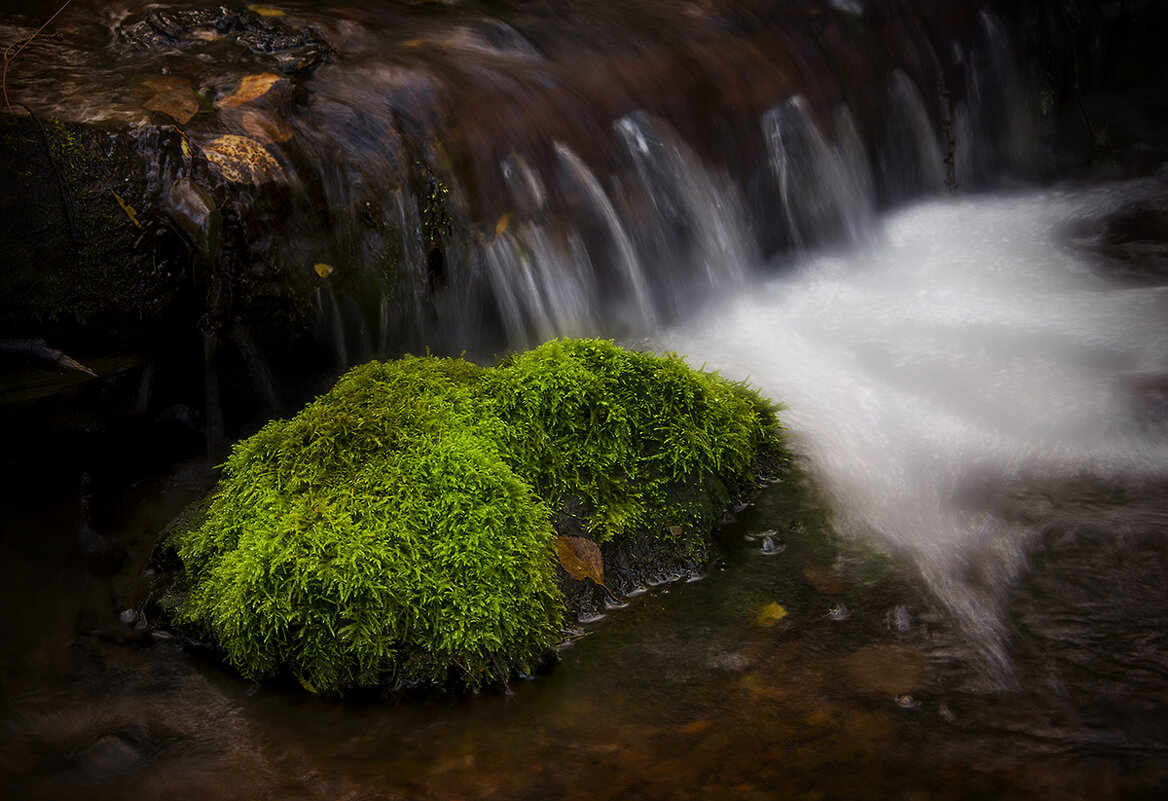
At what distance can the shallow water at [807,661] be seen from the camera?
249 centimetres

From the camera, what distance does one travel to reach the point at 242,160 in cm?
403

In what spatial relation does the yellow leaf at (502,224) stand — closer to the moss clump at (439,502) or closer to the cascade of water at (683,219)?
the cascade of water at (683,219)

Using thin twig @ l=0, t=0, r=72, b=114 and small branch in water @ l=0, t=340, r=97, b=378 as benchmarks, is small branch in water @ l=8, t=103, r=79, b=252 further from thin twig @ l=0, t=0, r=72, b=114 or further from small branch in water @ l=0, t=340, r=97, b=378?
thin twig @ l=0, t=0, r=72, b=114

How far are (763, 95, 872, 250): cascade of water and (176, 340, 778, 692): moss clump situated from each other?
3326 millimetres

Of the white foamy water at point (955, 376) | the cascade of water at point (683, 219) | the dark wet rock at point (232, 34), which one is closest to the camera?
the white foamy water at point (955, 376)

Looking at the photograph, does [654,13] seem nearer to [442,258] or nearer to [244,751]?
[442,258]

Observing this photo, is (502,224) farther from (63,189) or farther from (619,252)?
(63,189)

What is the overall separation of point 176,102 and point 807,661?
146 inches

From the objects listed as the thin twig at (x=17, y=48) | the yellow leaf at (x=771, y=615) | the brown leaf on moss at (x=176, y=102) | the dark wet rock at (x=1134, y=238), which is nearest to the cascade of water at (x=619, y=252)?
the brown leaf on moss at (x=176, y=102)

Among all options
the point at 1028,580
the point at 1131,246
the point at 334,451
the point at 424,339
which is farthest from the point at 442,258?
the point at 1131,246

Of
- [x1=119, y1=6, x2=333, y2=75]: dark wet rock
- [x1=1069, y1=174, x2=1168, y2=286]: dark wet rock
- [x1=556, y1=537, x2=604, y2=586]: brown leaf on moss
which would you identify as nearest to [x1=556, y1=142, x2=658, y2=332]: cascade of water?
[x1=119, y1=6, x2=333, y2=75]: dark wet rock

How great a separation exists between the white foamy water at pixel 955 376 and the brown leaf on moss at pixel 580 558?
1115 millimetres

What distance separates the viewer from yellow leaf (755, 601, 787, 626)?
316 centimetres

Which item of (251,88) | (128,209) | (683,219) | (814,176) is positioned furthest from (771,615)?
(814,176)
